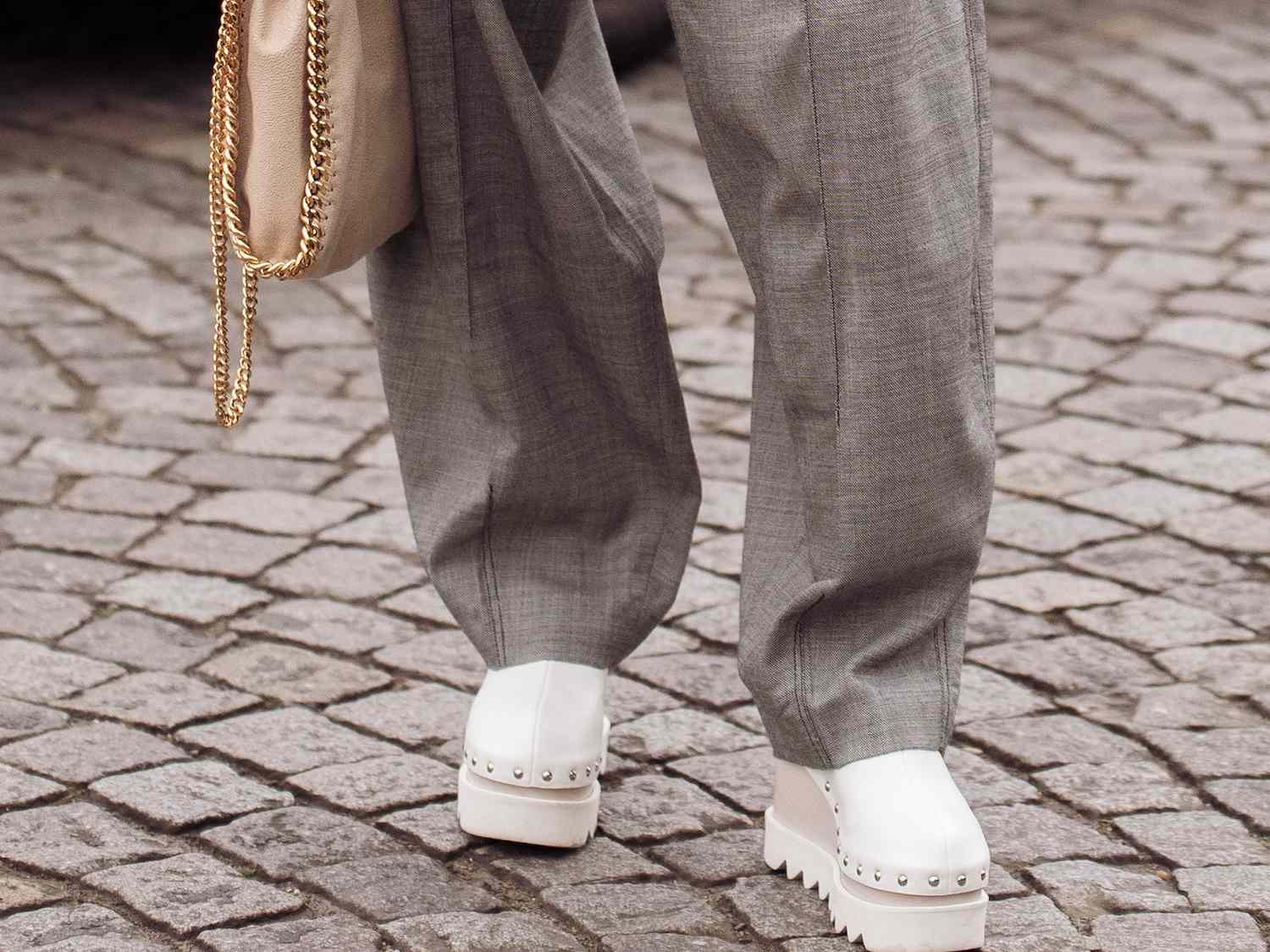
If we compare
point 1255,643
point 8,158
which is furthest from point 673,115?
point 1255,643

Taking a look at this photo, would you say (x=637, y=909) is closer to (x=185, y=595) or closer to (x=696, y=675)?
(x=696, y=675)

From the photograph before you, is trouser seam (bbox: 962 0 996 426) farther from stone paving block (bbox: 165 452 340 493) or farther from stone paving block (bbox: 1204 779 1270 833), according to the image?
stone paving block (bbox: 165 452 340 493)

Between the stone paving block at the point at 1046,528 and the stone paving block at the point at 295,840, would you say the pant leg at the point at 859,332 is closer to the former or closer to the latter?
the stone paving block at the point at 295,840

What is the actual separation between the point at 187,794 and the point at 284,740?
180 millimetres

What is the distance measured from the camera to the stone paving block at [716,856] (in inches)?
79.3

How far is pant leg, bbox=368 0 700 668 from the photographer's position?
187cm

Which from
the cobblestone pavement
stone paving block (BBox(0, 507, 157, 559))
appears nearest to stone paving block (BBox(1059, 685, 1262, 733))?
the cobblestone pavement

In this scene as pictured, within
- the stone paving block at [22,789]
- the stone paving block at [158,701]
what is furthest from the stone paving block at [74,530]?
the stone paving block at [22,789]

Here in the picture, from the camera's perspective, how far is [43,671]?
2.51 m

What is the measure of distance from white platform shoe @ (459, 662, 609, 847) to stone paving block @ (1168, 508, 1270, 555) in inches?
53.2

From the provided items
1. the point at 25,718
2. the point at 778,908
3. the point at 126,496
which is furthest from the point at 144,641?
the point at 778,908

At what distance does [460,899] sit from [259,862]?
23cm

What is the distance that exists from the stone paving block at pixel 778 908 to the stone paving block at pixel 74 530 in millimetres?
1351

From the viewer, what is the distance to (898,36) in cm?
162
